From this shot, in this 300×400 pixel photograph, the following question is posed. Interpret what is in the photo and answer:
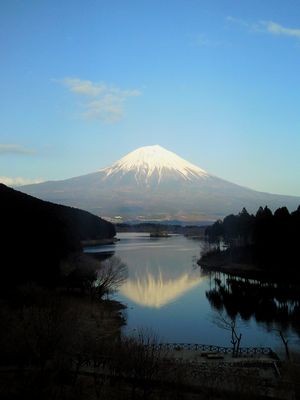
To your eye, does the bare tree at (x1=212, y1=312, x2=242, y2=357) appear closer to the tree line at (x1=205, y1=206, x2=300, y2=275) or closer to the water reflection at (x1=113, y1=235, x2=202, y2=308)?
the water reflection at (x1=113, y1=235, x2=202, y2=308)

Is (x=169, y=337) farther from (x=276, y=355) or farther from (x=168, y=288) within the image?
(x=168, y=288)

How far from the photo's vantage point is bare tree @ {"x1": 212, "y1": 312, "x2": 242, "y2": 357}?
16.3 m

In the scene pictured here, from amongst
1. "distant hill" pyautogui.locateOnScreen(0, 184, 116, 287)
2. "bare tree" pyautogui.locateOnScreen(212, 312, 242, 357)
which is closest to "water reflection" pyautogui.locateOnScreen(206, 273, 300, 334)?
"bare tree" pyautogui.locateOnScreen(212, 312, 242, 357)

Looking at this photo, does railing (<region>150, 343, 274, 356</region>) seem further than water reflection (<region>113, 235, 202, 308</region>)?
No

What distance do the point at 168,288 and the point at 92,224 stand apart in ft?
169

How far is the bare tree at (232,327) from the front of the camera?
1628cm

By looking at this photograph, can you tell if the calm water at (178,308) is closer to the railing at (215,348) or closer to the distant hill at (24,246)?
the railing at (215,348)

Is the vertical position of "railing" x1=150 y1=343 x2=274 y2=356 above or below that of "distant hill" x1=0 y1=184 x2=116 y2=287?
below

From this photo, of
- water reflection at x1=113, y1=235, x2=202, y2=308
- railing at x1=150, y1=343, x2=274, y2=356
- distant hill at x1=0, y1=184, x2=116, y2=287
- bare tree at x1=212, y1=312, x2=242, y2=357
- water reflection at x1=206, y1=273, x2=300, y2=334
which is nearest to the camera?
railing at x1=150, y1=343, x2=274, y2=356

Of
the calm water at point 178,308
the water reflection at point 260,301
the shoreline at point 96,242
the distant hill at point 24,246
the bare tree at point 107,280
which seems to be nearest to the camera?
the calm water at point 178,308

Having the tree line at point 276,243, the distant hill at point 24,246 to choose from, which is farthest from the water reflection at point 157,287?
the tree line at point 276,243

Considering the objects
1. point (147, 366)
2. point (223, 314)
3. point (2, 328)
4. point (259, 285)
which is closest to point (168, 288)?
point (259, 285)

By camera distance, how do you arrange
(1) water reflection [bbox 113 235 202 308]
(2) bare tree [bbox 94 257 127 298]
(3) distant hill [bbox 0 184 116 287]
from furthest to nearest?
(1) water reflection [bbox 113 235 202 308] < (2) bare tree [bbox 94 257 127 298] < (3) distant hill [bbox 0 184 116 287]

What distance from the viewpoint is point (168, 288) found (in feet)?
102
